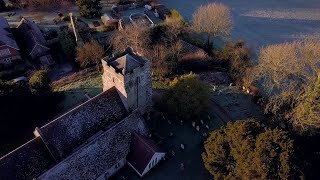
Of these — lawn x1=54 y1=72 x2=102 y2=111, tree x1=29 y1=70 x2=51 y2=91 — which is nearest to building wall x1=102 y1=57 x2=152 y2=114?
tree x1=29 y1=70 x2=51 y2=91

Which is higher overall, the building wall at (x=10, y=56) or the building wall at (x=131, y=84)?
the building wall at (x=131, y=84)

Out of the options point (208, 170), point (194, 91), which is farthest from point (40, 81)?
point (208, 170)

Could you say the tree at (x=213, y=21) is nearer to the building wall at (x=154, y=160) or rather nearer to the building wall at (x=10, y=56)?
the building wall at (x=154, y=160)

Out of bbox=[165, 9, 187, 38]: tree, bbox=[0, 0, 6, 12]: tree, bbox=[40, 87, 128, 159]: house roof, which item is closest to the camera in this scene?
bbox=[40, 87, 128, 159]: house roof

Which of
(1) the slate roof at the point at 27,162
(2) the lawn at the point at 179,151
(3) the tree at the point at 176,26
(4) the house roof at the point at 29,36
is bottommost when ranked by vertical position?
(2) the lawn at the point at 179,151

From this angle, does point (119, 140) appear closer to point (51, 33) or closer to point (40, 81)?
point (40, 81)

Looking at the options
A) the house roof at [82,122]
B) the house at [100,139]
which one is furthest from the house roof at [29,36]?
the house roof at [82,122]

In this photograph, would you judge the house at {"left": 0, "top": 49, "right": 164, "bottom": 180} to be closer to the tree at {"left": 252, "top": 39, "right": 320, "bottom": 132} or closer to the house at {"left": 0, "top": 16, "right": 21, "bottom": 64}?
the tree at {"left": 252, "top": 39, "right": 320, "bottom": 132}
